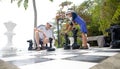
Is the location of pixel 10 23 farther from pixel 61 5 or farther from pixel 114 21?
pixel 61 5

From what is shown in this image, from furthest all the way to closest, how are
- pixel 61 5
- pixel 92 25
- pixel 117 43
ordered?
pixel 61 5 → pixel 92 25 → pixel 117 43

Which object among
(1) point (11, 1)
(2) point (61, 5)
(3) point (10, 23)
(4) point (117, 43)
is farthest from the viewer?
(2) point (61, 5)

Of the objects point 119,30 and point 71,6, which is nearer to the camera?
point 119,30

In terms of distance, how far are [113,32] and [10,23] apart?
387 cm

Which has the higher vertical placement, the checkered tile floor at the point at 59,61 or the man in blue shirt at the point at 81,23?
the man in blue shirt at the point at 81,23

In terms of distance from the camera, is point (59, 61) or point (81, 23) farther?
point (81, 23)

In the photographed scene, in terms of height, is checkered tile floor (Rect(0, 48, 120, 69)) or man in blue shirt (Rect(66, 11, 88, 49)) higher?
man in blue shirt (Rect(66, 11, 88, 49))

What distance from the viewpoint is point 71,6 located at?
1178 cm

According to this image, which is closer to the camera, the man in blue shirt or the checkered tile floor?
the checkered tile floor

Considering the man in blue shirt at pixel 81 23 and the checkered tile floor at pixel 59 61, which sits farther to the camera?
the man in blue shirt at pixel 81 23

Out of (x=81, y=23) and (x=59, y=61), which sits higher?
(x=81, y=23)

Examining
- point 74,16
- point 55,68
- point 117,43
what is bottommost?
point 55,68

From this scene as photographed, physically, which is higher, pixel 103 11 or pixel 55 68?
pixel 103 11

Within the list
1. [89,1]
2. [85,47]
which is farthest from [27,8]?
[85,47]
